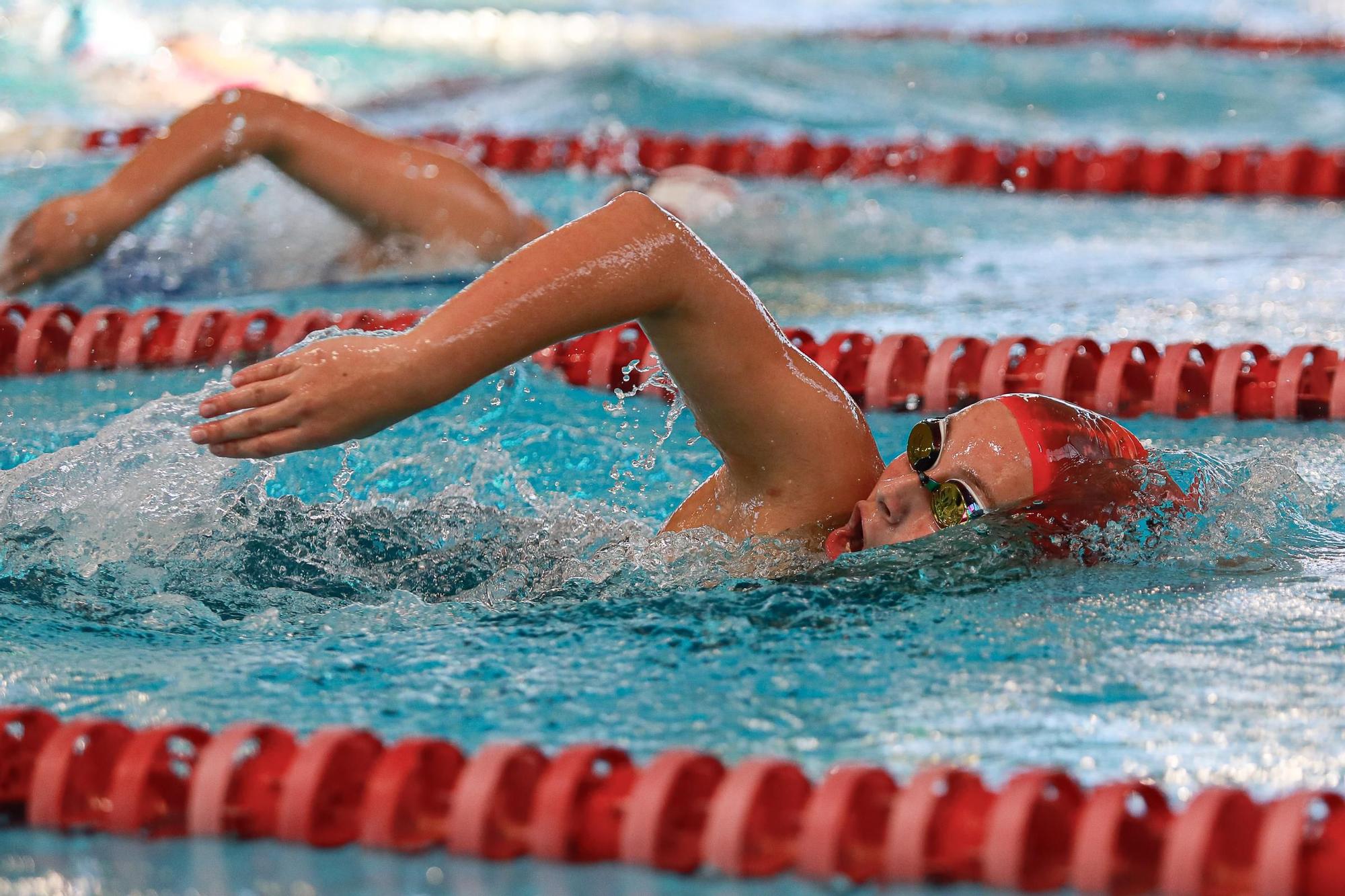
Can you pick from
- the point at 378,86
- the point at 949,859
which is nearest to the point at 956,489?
the point at 949,859

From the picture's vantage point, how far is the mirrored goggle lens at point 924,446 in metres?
2.07

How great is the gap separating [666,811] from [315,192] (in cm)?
258

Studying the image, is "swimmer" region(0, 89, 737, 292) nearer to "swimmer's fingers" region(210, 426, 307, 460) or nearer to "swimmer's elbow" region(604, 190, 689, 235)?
"swimmer's elbow" region(604, 190, 689, 235)

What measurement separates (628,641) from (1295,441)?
5.31ft

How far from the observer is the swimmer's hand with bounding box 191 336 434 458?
65.3 inches

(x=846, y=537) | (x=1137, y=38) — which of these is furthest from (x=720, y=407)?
(x=1137, y=38)

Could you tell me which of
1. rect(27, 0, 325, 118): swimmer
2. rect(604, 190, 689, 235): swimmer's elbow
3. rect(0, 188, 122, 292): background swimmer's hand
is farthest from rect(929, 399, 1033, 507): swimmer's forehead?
rect(27, 0, 325, 118): swimmer

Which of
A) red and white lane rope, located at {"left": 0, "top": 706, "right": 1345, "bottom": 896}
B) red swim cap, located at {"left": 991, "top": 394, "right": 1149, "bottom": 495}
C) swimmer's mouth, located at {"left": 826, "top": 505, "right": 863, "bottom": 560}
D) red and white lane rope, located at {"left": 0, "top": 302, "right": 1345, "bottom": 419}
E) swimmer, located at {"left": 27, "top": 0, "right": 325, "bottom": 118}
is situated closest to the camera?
red and white lane rope, located at {"left": 0, "top": 706, "right": 1345, "bottom": 896}

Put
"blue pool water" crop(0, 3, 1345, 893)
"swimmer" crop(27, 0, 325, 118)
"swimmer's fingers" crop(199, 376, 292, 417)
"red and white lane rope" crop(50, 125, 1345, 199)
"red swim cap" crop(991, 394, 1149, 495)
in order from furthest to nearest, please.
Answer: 1. "swimmer" crop(27, 0, 325, 118)
2. "red and white lane rope" crop(50, 125, 1345, 199)
3. "red swim cap" crop(991, 394, 1149, 495)
4. "blue pool water" crop(0, 3, 1345, 893)
5. "swimmer's fingers" crop(199, 376, 292, 417)

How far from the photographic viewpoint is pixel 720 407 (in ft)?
6.86

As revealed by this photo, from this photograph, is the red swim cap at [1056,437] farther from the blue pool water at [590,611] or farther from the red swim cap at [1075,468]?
the blue pool water at [590,611]

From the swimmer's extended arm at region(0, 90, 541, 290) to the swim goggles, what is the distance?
2.00 meters

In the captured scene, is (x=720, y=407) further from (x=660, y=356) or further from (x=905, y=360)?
(x=905, y=360)

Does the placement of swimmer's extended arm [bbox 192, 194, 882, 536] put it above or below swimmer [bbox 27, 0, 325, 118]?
below
